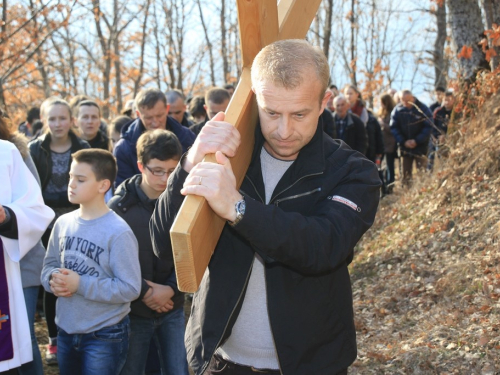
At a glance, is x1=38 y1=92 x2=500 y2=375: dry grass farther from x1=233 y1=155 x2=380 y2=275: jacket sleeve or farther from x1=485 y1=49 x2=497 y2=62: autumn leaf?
x1=233 y1=155 x2=380 y2=275: jacket sleeve

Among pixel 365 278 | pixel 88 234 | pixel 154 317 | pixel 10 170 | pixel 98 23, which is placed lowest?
pixel 365 278

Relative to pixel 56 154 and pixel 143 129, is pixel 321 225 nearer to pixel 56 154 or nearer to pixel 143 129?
pixel 143 129

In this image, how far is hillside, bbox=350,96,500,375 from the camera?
473 cm

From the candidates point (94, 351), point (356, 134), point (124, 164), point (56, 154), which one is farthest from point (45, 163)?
point (356, 134)

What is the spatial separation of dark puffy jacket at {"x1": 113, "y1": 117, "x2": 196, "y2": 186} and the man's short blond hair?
12.2 feet

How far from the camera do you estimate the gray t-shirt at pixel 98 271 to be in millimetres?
3754

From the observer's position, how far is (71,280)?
3736 millimetres

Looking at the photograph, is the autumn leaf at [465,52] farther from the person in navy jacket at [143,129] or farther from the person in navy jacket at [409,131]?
the person in navy jacket at [143,129]

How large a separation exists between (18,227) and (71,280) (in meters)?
0.45

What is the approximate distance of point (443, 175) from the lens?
793 cm

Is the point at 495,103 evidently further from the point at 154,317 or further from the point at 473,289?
the point at 154,317

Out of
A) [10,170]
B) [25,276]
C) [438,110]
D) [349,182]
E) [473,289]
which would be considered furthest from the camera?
[438,110]

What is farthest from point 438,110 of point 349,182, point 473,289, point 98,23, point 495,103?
point 98,23

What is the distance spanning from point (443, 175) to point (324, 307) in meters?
5.95
